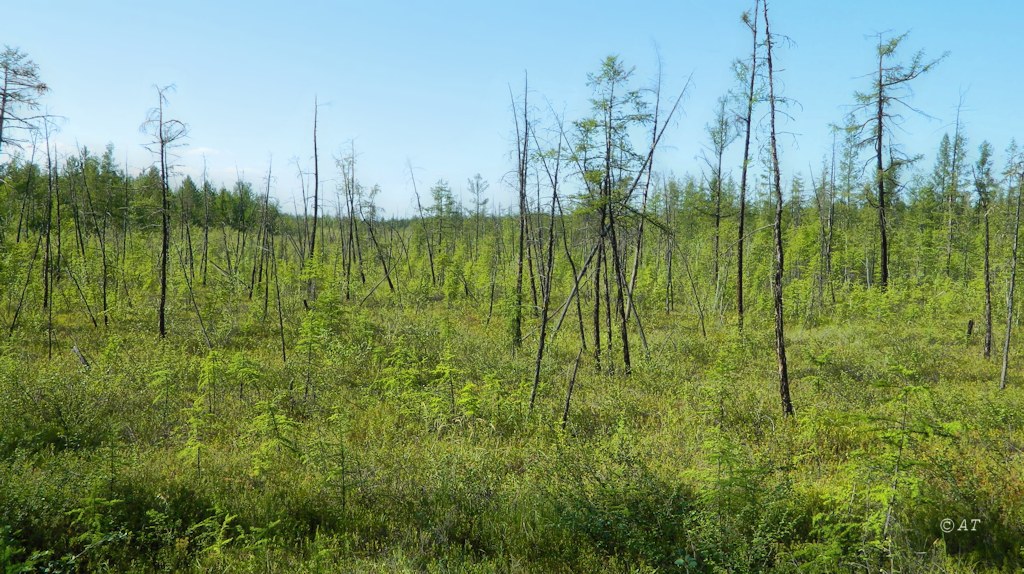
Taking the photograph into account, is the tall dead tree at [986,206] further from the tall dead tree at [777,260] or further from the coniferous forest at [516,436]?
the tall dead tree at [777,260]

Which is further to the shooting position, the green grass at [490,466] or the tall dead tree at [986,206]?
the tall dead tree at [986,206]

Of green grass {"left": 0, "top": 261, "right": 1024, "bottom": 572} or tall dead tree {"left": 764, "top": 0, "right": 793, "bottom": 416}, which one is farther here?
tall dead tree {"left": 764, "top": 0, "right": 793, "bottom": 416}

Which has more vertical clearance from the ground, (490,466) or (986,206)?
(986,206)

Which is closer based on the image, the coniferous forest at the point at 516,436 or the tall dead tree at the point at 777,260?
the coniferous forest at the point at 516,436

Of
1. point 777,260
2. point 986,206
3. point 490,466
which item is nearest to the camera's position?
point 490,466

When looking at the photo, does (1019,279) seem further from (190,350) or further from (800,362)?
(190,350)

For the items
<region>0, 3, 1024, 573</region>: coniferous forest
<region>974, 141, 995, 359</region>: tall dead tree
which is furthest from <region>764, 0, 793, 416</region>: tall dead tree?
<region>974, 141, 995, 359</region>: tall dead tree

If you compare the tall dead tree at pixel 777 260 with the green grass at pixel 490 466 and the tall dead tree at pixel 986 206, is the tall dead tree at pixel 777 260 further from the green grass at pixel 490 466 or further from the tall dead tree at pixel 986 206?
the tall dead tree at pixel 986 206

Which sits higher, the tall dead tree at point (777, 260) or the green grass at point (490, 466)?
the tall dead tree at point (777, 260)

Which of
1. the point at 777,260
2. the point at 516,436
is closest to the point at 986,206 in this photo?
the point at 777,260

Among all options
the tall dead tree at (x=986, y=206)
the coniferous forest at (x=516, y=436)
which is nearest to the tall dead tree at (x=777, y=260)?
the coniferous forest at (x=516, y=436)

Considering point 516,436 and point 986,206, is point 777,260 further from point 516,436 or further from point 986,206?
point 986,206

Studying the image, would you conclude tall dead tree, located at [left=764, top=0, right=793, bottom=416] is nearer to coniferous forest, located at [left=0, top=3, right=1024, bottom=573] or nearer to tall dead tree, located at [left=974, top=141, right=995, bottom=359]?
coniferous forest, located at [left=0, top=3, right=1024, bottom=573]

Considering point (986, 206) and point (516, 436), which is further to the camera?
point (986, 206)
